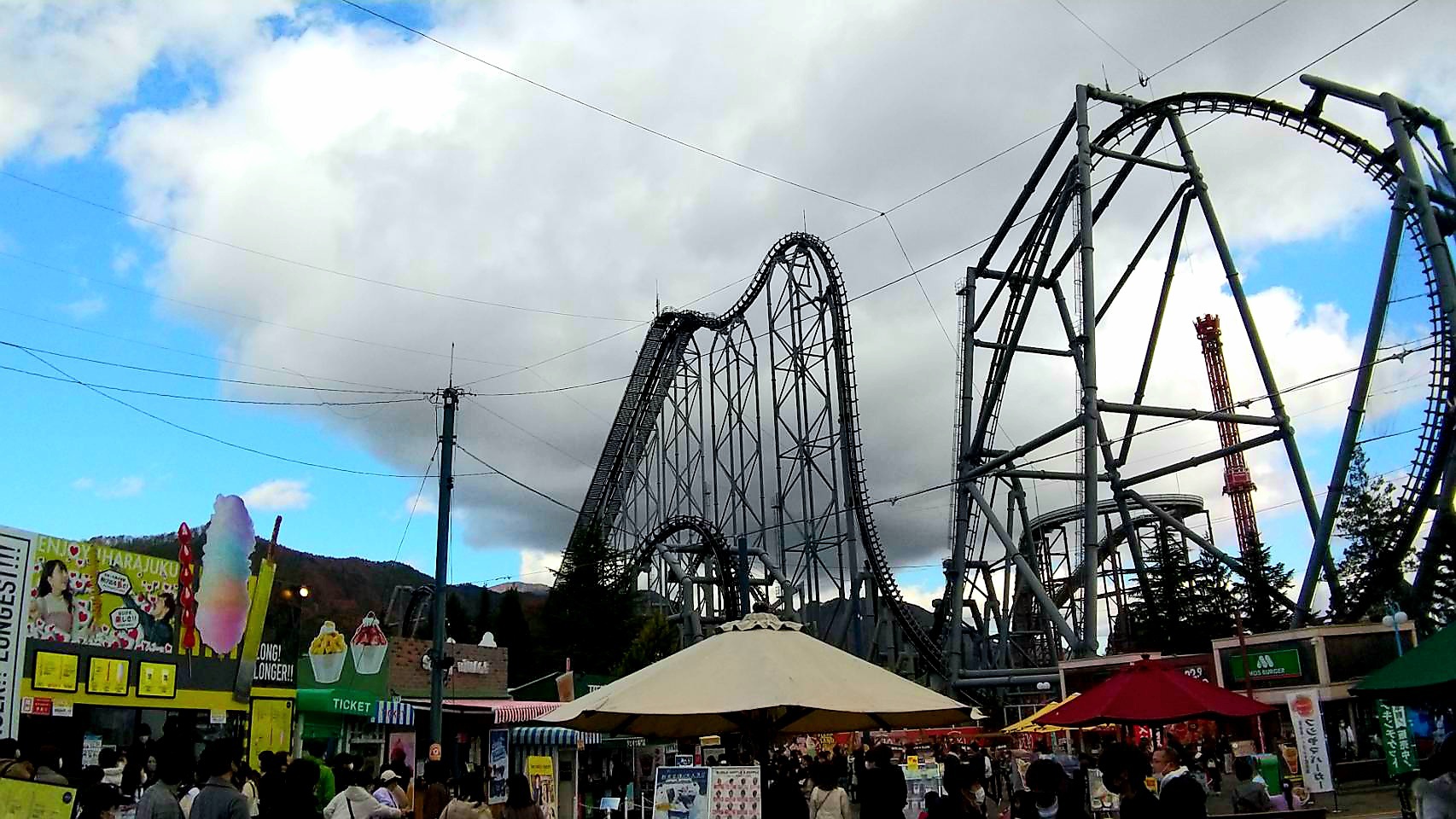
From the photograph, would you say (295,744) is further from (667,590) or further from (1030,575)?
(667,590)

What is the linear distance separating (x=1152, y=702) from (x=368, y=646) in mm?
13545

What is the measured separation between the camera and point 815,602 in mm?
32219

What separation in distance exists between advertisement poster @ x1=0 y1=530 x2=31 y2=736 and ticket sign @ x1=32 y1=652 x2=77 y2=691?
484mm

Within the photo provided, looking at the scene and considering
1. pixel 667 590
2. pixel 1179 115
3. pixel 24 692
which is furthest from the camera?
pixel 667 590

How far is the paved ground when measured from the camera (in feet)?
39.0

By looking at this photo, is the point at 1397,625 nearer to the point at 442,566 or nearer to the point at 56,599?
the point at 442,566

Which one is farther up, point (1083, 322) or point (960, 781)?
point (1083, 322)

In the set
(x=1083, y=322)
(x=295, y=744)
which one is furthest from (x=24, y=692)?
Answer: (x=1083, y=322)

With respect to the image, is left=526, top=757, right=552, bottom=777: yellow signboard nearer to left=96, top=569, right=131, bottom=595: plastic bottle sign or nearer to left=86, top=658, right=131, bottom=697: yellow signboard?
left=86, top=658, right=131, bottom=697: yellow signboard

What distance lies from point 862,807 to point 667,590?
31.8m

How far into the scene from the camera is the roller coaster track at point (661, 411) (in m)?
32.0

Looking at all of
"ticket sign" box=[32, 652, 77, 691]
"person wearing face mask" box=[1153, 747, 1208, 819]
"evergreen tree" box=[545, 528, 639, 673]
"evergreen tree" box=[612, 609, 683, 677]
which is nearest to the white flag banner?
"person wearing face mask" box=[1153, 747, 1208, 819]

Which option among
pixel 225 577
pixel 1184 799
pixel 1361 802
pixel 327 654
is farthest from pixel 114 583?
pixel 1361 802

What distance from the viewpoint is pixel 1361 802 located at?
45.9ft
